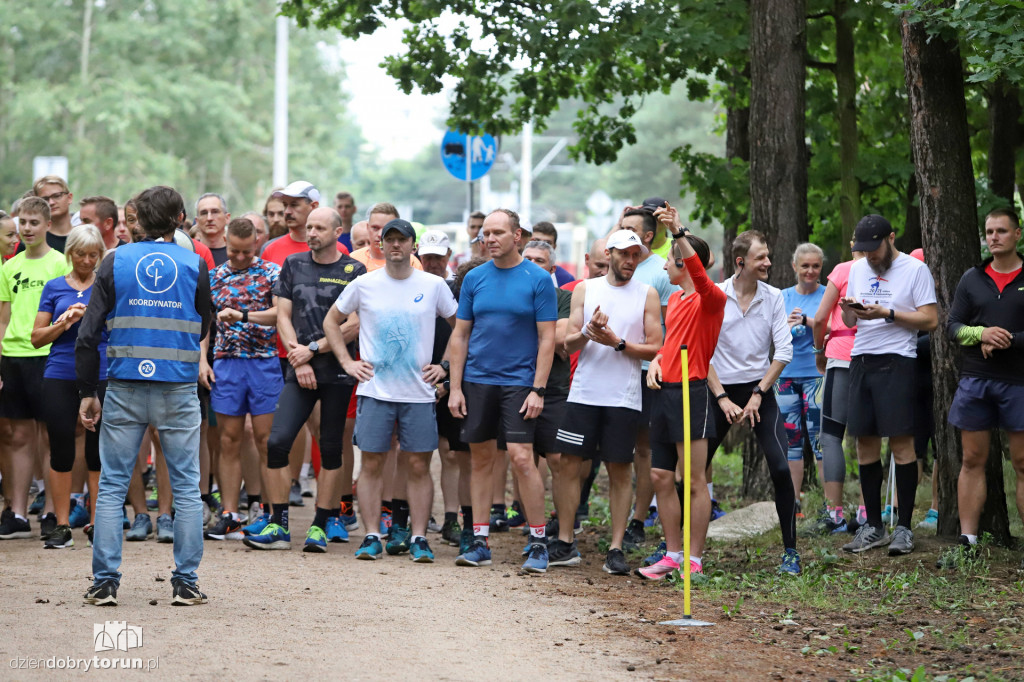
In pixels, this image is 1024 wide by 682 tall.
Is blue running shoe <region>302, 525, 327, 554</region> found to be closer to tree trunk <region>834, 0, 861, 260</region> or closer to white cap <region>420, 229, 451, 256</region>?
white cap <region>420, 229, 451, 256</region>

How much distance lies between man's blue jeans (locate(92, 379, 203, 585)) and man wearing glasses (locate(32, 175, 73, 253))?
330cm

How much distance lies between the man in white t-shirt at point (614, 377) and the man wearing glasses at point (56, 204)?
4011mm

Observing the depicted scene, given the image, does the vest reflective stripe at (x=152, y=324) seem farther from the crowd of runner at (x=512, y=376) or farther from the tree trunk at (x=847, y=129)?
the tree trunk at (x=847, y=129)

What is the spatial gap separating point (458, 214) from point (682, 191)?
97085 millimetres

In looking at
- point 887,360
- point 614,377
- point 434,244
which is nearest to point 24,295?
point 434,244

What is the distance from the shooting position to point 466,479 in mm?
10656

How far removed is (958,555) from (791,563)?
3.46ft

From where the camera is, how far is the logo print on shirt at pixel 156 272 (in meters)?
7.54

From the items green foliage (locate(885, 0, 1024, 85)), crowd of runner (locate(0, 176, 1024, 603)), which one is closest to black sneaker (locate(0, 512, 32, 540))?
crowd of runner (locate(0, 176, 1024, 603))

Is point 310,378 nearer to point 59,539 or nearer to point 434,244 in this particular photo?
point 434,244

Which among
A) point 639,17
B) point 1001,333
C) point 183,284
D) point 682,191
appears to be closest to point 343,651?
point 183,284

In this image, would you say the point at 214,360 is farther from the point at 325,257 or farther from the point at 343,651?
the point at 343,651

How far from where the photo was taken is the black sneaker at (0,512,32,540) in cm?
995

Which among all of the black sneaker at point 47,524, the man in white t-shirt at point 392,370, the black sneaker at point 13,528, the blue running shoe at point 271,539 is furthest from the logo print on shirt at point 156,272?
the black sneaker at point 13,528
